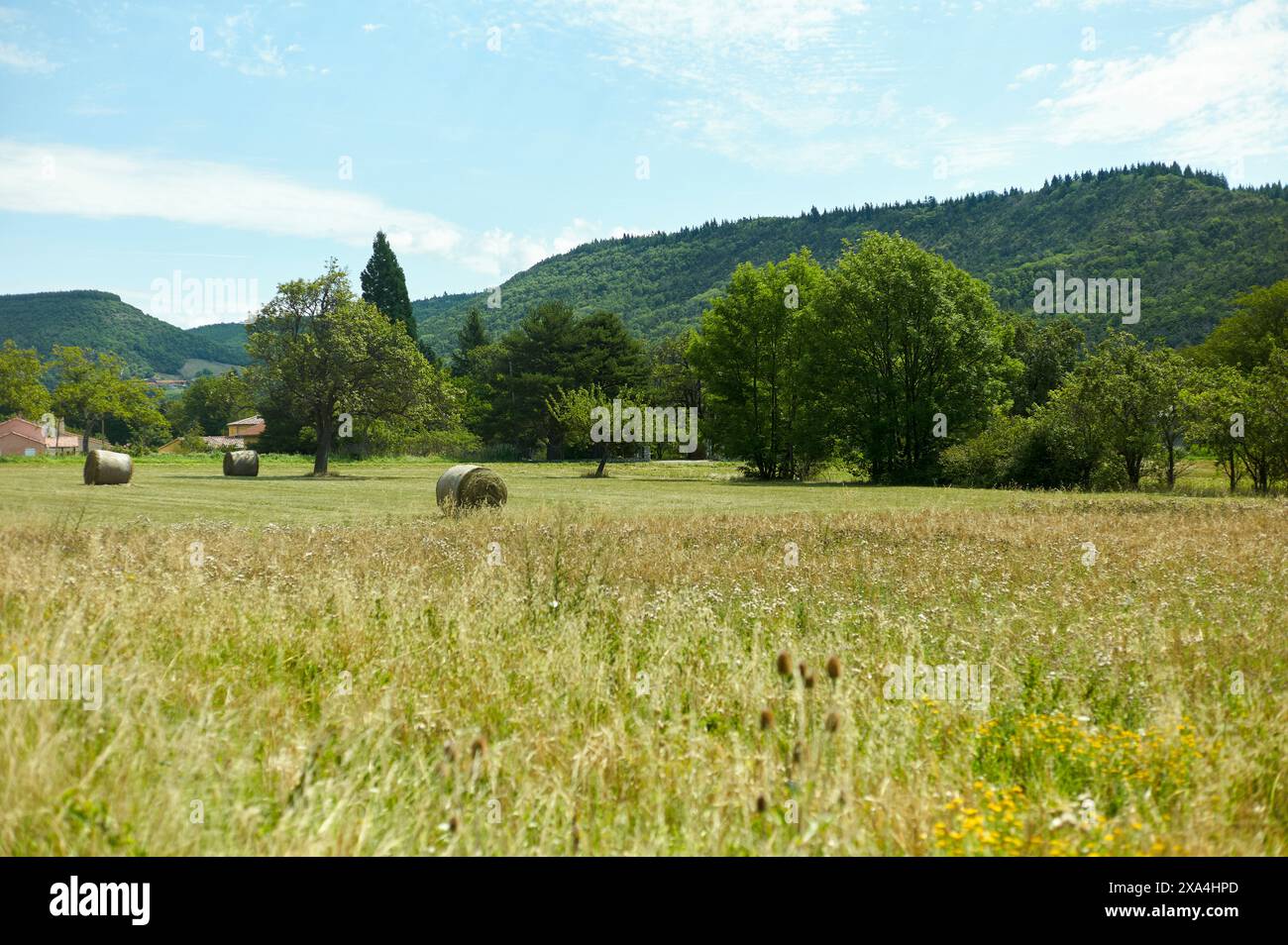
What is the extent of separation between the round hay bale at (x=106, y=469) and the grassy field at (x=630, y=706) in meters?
25.2

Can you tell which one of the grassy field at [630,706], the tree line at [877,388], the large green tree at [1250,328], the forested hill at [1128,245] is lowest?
the grassy field at [630,706]

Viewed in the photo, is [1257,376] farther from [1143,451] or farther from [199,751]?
[199,751]

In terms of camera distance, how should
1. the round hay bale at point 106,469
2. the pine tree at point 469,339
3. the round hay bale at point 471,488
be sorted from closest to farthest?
the round hay bale at point 471,488 → the round hay bale at point 106,469 → the pine tree at point 469,339

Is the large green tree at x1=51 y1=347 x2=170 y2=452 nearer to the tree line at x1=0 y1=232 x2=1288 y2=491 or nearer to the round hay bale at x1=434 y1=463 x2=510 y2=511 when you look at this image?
the tree line at x1=0 y1=232 x2=1288 y2=491

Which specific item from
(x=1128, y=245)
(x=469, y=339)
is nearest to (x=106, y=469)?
(x=469, y=339)

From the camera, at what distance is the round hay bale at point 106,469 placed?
34406 mm

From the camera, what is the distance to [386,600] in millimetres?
8055

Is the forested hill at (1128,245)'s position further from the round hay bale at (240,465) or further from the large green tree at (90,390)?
the round hay bale at (240,465)

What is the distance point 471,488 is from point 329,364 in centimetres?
2753

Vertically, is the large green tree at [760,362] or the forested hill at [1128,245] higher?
the forested hill at [1128,245]

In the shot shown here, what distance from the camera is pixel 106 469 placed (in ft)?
114

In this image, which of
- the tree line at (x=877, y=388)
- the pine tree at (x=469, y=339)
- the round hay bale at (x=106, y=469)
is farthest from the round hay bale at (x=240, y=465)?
the pine tree at (x=469, y=339)

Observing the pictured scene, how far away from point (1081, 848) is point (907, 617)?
5.08 m
